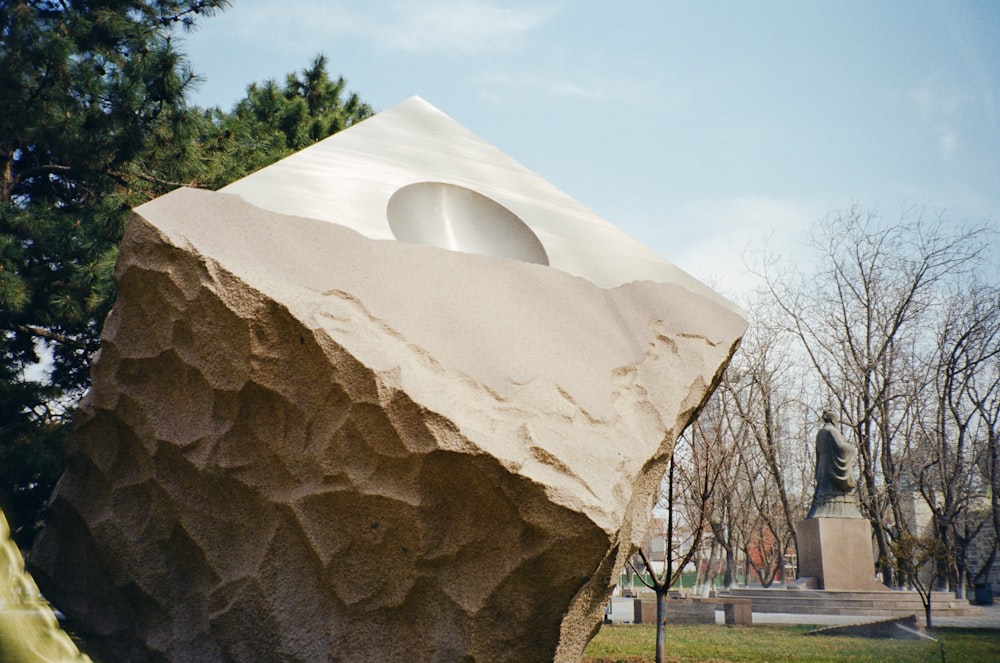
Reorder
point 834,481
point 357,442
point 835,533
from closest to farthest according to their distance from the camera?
point 357,442, point 835,533, point 834,481

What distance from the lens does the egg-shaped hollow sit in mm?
3594

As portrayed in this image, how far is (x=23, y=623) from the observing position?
7.22 ft

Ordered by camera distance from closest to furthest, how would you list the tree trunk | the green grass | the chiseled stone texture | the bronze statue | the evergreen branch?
the chiseled stone texture
the tree trunk
the evergreen branch
the green grass
the bronze statue

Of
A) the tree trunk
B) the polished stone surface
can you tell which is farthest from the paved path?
the polished stone surface

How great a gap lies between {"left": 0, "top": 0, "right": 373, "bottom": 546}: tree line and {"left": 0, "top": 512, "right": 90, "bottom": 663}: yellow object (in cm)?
305

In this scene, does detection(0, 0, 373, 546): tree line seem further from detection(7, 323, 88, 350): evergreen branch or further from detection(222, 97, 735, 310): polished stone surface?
detection(222, 97, 735, 310): polished stone surface

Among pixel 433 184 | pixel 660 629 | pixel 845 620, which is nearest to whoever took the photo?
pixel 433 184

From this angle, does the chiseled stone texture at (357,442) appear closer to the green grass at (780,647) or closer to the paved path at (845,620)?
the green grass at (780,647)

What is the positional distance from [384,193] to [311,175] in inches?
12.6

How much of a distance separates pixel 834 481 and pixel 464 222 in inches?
432

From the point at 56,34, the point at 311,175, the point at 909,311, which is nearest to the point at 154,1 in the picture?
the point at 56,34

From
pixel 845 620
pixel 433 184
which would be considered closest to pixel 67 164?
pixel 433 184

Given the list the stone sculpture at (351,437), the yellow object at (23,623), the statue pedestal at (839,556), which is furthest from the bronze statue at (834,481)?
the yellow object at (23,623)

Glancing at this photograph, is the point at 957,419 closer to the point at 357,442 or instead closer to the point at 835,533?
the point at 835,533
